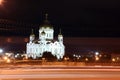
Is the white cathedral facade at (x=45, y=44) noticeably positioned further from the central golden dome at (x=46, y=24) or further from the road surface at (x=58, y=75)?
the road surface at (x=58, y=75)

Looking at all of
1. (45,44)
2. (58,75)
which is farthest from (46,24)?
(58,75)

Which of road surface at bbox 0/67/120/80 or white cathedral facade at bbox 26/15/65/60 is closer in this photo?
road surface at bbox 0/67/120/80

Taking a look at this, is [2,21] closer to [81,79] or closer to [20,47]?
[81,79]

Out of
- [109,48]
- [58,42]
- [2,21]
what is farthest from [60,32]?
[2,21]

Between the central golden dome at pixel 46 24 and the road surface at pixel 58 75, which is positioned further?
the central golden dome at pixel 46 24

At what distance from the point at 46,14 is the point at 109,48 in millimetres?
37515

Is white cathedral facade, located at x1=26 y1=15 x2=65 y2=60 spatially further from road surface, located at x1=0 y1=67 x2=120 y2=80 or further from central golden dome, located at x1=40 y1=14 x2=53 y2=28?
road surface, located at x1=0 y1=67 x2=120 y2=80

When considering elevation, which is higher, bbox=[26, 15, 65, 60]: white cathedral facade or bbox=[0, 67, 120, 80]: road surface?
bbox=[26, 15, 65, 60]: white cathedral facade

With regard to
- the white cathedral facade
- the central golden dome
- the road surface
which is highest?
the central golden dome

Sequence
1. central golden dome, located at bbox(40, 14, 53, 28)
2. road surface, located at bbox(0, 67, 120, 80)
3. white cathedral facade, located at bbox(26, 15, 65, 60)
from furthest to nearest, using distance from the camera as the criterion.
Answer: central golden dome, located at bbox(40, 14, 53, 28), white cathedral facade, located at bbox(26, 15, 65, 60), road surface, located at bbox(0, 67, 120, 80)

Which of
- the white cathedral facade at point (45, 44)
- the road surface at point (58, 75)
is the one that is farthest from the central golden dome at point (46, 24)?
the road surface at point (58, 75)

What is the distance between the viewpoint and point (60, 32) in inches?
5748

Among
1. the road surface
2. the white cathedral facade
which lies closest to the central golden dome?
the white cathedral facade

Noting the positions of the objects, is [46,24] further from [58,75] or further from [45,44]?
[58,75]
